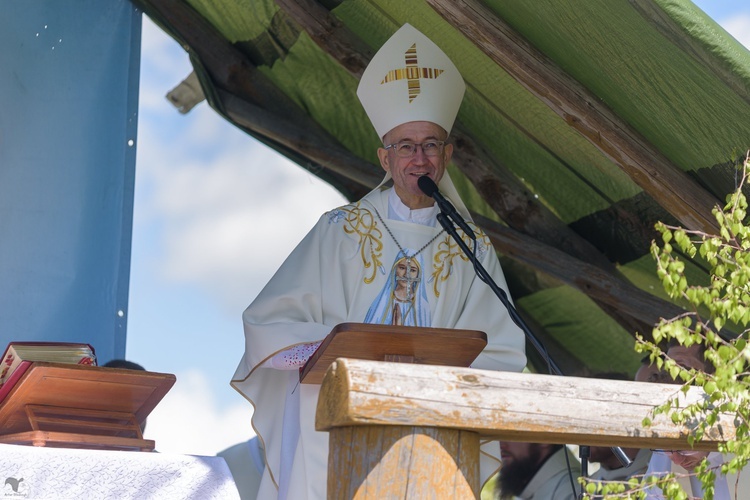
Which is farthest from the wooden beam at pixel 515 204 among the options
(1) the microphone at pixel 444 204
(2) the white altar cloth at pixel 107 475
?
(2) the white altar cloth at pixel 107 475

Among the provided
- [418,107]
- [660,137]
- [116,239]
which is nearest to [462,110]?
[418,107]

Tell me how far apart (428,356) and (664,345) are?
2483 mm

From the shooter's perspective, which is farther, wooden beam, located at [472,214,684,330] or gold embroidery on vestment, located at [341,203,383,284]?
wooden beam, located at [472,214,684,330]

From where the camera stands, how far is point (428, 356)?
3178mm

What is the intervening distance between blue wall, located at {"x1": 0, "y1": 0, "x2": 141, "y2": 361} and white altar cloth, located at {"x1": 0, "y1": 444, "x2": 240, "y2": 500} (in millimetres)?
1692

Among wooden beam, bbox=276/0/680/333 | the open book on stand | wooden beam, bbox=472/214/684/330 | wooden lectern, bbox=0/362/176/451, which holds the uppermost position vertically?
wooden beam, bbox=276/0/680/333

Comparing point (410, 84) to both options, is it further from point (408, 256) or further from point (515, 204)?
point (515, 204)

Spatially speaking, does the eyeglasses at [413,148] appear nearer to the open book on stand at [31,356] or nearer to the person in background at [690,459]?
the person in background at [690,459]

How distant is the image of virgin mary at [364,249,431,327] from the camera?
427 cm

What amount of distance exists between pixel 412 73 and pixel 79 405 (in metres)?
2.01

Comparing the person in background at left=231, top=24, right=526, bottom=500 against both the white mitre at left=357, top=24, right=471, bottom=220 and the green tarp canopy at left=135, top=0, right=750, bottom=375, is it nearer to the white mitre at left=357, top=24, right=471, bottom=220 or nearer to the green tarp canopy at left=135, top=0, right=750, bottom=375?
the white mitre at left=357, top=24, right=471, bottom=220

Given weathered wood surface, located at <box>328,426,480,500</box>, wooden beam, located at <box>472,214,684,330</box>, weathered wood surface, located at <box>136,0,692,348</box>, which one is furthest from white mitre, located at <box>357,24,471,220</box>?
weathered wood surface, located at <box>328,426,480,500</box>

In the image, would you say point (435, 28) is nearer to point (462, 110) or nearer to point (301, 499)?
point (462, 110)

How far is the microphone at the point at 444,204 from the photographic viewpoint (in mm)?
3520
